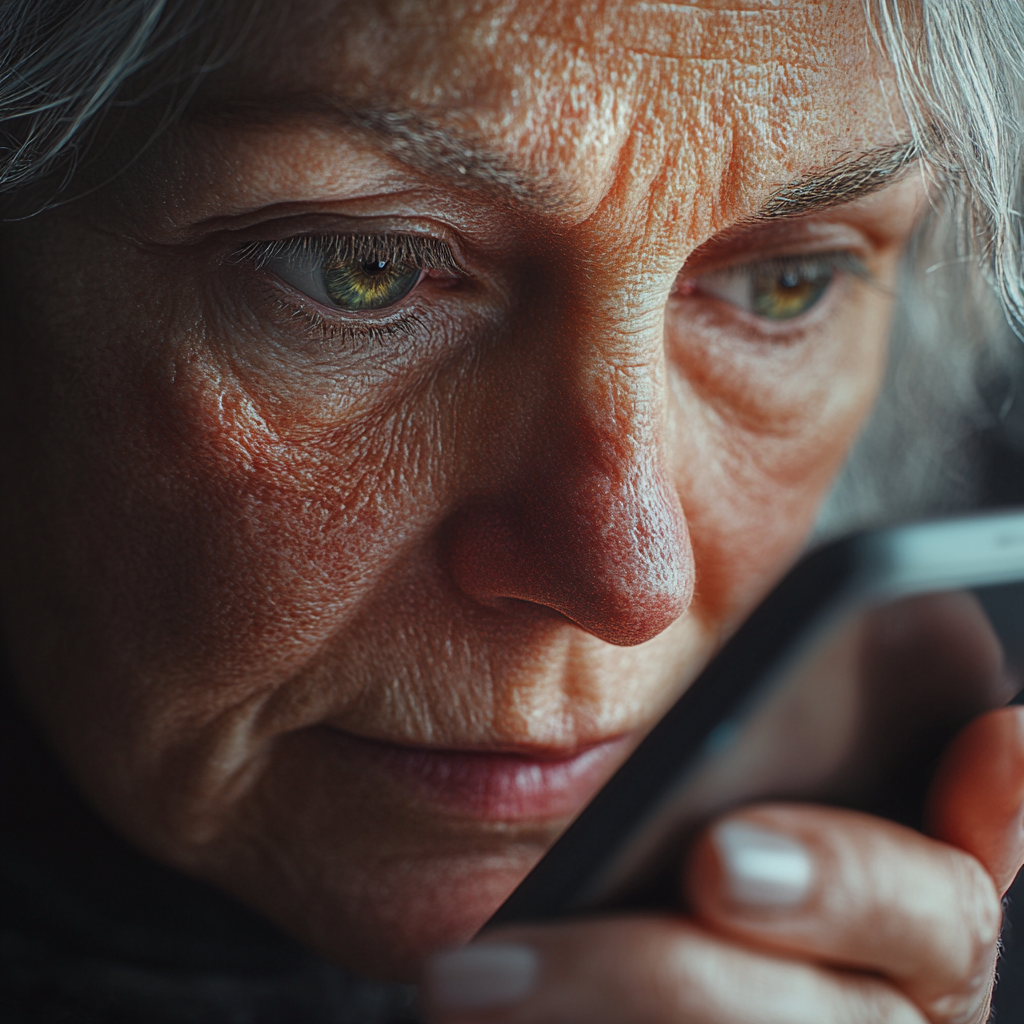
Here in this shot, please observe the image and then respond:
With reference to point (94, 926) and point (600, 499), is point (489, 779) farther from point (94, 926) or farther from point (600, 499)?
point (94, 926)

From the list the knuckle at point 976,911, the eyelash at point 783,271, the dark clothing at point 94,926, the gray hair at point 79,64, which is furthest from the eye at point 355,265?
the dark clothing at point 94,926

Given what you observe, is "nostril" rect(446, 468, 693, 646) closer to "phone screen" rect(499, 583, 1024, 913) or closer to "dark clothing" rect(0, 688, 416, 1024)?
"phone screen" rect(499, 583, 1024, 913)

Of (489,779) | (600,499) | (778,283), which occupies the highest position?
(778,283)

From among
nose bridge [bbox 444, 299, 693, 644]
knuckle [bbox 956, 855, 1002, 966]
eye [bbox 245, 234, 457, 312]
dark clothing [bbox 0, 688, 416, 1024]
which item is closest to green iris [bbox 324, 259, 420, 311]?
eye [bbox 245, 234, 457, 312]

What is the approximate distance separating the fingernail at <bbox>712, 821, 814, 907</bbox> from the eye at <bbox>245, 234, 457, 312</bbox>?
367mm

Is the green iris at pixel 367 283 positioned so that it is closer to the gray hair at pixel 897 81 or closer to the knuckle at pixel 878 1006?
the gray hair at pixel 897 81

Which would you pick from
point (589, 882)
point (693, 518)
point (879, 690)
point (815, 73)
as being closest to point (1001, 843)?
point (879, 690)

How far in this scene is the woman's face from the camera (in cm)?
54

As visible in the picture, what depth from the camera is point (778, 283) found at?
0.81 m

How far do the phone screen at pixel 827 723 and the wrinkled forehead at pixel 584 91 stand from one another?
0.28 m

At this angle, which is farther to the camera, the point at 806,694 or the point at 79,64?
the point at 79,64

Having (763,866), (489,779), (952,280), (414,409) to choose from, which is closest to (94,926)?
(489,779)

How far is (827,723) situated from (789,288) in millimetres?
447

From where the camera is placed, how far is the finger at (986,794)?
0.52 metres
